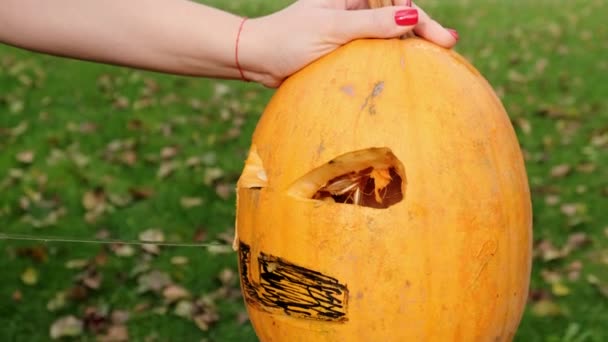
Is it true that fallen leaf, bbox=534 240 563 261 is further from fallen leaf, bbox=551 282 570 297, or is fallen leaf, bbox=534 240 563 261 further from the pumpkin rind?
the pumpkin rind

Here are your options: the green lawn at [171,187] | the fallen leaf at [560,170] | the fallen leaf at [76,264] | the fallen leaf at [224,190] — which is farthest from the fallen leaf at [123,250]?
the fallen leaf at [560,170]

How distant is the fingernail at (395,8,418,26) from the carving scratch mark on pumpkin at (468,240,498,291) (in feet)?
1.96

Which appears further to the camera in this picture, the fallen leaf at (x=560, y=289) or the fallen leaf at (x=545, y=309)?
the fallen leaf at (x=560, y=289)

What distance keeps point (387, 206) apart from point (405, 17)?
491mm

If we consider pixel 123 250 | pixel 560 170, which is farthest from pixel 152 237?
pixel 560 170

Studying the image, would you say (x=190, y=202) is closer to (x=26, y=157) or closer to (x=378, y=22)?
(x=26, y=157)

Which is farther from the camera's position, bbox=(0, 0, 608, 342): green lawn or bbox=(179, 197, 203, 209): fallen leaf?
bbox=(179, 197, 203, 209): fallen leaf

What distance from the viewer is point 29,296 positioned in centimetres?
384

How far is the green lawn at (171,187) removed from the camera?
3701mm

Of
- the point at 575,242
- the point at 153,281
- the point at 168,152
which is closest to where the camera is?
the point at 153,281

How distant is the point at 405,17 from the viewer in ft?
6.55

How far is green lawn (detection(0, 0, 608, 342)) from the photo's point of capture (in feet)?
12.1

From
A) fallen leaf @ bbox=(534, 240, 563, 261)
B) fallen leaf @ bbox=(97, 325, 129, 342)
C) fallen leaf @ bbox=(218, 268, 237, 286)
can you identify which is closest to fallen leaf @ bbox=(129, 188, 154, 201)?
fallen leaf @ bbox=(218, 268, 237, 286)

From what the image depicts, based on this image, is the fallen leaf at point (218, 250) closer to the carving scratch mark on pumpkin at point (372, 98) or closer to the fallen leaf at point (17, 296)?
the fallen leaf at point (17, 296)
